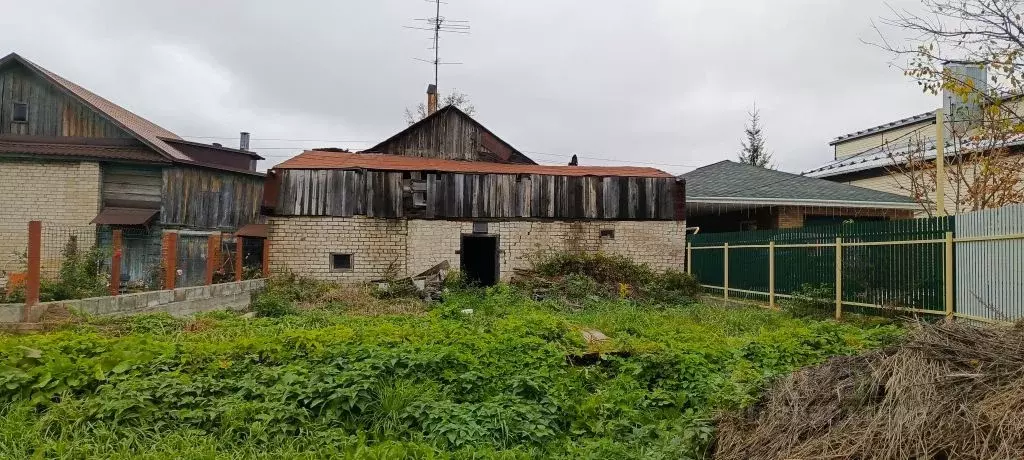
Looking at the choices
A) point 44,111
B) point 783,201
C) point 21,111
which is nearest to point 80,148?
point 44,111

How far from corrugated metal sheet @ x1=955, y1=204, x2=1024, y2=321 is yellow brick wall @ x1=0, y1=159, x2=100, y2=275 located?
20.2 meters

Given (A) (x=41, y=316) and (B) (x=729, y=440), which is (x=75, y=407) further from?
(B) (x=729, y=440)

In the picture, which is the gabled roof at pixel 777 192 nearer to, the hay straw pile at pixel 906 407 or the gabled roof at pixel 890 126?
the gabled roof at pixel 890 126

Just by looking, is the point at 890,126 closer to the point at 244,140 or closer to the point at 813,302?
the point at 813,302

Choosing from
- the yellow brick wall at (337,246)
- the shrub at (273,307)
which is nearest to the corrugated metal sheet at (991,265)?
the shrub at (273,307)

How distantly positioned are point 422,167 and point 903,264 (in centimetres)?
1195

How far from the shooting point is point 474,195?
1633cm

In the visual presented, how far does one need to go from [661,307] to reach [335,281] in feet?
27.8

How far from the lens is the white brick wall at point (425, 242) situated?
1541 centimetres

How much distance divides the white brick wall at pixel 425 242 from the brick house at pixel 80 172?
435 cm

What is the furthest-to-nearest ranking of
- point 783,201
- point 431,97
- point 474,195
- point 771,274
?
point 431,97 → point 783,201 → point 474,195 → point 771,274

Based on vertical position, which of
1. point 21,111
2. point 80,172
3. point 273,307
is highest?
point 21,111

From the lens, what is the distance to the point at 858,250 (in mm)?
9648

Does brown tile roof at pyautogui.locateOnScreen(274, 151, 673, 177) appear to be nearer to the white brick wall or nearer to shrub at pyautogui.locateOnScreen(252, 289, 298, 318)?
the white brick wall
